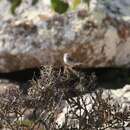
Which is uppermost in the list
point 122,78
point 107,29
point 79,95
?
point 107,29

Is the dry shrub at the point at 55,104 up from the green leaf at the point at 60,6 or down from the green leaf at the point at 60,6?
up

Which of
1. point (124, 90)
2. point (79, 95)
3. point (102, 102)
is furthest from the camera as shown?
point (124, 90)

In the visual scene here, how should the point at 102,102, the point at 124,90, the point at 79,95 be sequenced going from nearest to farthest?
the point at 102,102
the point at 79,95
the point at 124,90

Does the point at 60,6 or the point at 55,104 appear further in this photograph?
the point at 55,104

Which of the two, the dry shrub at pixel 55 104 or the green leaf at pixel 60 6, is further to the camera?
the dry shrub at pixel 55 104

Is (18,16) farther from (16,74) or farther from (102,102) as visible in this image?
(102,102)

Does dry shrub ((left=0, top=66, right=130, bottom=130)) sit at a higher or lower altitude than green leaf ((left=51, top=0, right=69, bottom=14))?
higher

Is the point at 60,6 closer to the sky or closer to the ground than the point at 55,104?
closer to the ground

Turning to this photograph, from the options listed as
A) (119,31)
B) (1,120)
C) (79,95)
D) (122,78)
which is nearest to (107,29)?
(119,31)

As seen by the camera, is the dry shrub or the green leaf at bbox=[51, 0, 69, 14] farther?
the dry shrub

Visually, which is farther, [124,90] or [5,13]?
[5,13]

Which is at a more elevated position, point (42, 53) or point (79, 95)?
point (42, 53)
